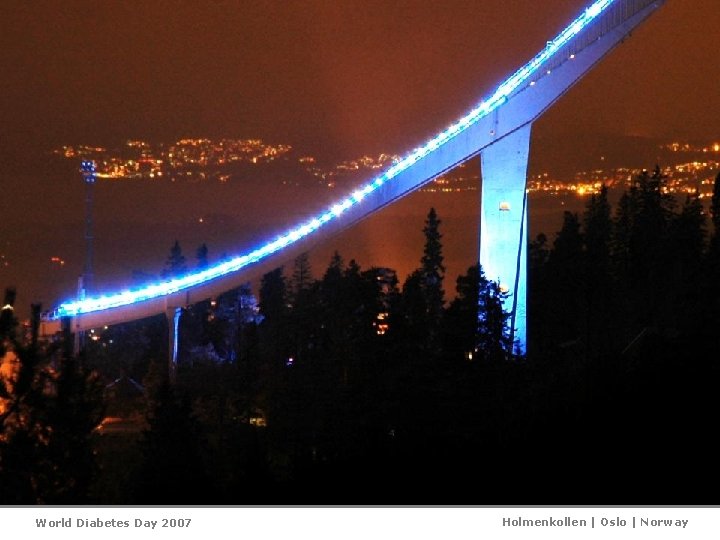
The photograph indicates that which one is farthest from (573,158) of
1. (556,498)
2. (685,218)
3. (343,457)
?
(556,498)

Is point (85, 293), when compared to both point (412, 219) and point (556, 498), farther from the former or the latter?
point (412, 219)

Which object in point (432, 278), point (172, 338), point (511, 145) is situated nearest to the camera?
point (511, 145)

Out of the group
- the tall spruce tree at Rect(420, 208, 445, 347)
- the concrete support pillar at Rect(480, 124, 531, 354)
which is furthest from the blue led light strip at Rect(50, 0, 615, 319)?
the tall spruce tree at Rect(420, 208, 445, 347)

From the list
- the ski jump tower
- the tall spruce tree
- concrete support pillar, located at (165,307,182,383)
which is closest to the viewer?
the ski jump tower

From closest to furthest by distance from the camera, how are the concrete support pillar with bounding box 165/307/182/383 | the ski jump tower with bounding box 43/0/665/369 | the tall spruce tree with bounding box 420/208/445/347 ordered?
1. the ski jump tower with bounding box 43/0/665/369
2. the tall spruce tree with bounding box 420/208/445/347
3. the concrete support pillar with bounding box 165/307/182/383

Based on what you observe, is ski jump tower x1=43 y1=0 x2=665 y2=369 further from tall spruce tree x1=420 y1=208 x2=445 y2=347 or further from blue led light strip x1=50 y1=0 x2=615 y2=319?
tall spruce tree x1=420 y1=208 x2=445 y2=347

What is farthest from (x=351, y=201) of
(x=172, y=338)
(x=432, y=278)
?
(x=172, y=338)

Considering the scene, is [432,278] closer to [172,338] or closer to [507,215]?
[172,338]
